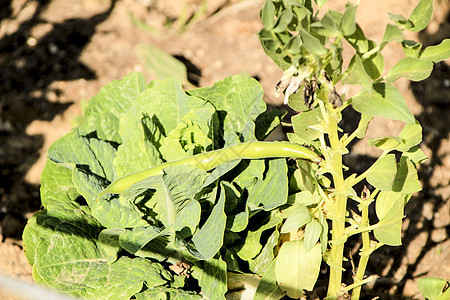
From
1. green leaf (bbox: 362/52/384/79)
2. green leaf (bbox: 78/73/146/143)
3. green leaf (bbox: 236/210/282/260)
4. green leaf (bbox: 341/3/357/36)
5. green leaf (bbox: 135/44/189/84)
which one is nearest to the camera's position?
green leaf (bbox: 341/3/357/36)

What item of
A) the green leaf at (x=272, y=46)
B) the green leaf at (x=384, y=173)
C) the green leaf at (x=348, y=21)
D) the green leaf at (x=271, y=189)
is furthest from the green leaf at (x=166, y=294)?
the green leaf at (x=348, y=21)

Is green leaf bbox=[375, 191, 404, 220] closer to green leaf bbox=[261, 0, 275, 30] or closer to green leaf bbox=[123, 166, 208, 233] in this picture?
green leaf bbox=[123, 166, 208, 233]

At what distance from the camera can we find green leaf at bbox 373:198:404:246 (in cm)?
106

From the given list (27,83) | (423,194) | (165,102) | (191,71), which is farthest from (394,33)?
(27,83)

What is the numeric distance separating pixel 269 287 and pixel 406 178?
0.40 m

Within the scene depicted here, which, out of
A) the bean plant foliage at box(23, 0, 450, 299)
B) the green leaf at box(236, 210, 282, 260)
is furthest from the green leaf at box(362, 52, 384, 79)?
the green leaf at box(236, 210, 282, 260)

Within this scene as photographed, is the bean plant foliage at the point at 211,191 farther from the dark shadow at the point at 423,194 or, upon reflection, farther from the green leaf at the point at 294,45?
the dark shadow at the point at 423,194

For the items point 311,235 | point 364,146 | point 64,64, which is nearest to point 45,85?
point 64,64

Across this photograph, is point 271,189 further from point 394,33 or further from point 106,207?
point 394,33

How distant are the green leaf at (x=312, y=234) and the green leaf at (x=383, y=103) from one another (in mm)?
323

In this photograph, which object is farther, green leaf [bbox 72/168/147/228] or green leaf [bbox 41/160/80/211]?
green leaf [bbox 41/160/80/211]

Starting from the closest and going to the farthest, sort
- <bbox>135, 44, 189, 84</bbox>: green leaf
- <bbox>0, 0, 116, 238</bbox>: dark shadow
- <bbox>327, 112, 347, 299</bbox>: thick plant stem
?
<bbox>327, 112, 347, 299</bbox>: thick plant stem < <bbox>0, 0, 116, 238</bbox>: dark shadow < <bbox>135, 44, 189, 84</bbox>: green leaf

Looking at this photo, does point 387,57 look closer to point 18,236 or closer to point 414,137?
point 414,137

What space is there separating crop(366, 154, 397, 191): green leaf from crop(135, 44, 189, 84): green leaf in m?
1.07
